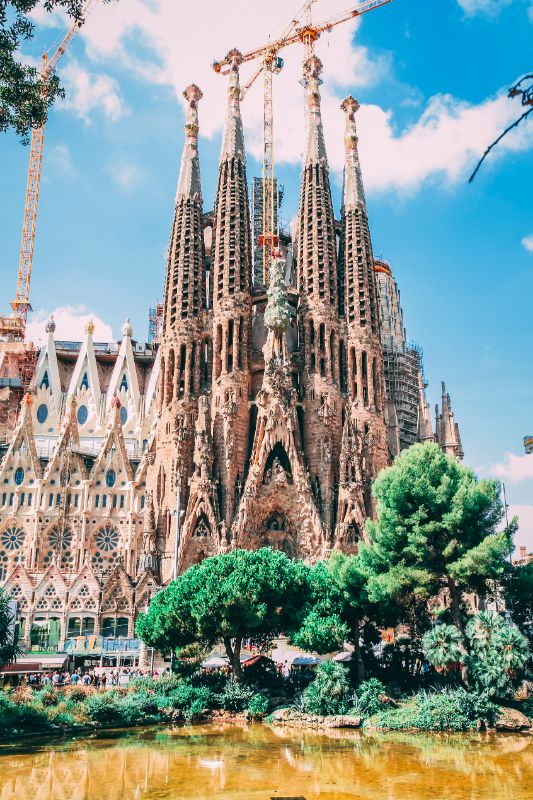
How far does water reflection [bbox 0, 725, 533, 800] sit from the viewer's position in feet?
58.7

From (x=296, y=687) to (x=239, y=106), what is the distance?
4945 centimetres

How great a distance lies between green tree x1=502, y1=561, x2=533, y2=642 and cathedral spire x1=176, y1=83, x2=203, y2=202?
4005 cm

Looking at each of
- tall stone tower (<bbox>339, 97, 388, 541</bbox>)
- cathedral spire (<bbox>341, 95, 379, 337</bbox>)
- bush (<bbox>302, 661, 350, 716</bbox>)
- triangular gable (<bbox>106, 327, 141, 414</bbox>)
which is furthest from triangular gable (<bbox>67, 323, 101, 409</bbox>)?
bush (<bbox>302, 661, 350, 716</bbox>)

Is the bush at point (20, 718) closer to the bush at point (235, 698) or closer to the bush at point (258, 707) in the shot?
the bush at point (235, 698)

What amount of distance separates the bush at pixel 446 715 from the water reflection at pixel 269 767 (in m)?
0.79

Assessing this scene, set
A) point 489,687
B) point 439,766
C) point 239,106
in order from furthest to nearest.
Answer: point 239,106 < point 489,687 < point 439,766

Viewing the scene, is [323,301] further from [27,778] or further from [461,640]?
[27,778]

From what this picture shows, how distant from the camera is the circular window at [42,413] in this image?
68.8 m

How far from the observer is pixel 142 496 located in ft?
194

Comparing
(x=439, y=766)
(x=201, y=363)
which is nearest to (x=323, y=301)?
(x=201, y=363)

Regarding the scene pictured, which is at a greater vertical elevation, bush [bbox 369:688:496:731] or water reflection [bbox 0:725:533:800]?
bush [bbox 369:688:496:731]

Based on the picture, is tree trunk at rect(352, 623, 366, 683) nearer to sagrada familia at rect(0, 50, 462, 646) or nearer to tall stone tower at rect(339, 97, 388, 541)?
sagrada familia at rect(0, 50, 462, 646)

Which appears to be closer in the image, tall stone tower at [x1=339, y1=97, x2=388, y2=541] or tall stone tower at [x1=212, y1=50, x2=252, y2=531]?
tall stone tower at [x1=339, y1=97, x2=388, y2=541]

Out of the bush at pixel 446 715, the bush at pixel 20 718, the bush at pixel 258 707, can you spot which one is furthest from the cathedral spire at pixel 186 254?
the bush at pixel 446 715
